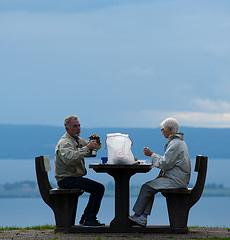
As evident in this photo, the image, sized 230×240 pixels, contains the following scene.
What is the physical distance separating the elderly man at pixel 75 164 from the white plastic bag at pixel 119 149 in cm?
28

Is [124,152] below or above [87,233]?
above

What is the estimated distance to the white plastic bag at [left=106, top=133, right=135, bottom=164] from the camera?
59.5 feet

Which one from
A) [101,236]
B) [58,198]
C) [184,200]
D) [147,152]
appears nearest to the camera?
[101,236]

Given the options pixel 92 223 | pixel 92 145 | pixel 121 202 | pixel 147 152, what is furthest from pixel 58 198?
pixel 147 152

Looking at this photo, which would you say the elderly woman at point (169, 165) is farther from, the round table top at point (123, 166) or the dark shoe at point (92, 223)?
the dark shoe at point (92, 223)

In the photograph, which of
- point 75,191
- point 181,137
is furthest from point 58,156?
point 181,137

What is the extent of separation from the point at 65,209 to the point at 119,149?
1.22 meters

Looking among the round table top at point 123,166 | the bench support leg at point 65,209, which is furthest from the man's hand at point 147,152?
the bench support leg at point 65,209

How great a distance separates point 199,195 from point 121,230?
1.25 m

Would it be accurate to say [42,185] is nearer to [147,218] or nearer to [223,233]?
[147,218]

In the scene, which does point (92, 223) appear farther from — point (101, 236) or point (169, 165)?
point (169, 165)

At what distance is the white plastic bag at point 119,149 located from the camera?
18.1m

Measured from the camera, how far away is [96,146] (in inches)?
708

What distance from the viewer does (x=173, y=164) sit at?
18.0m
